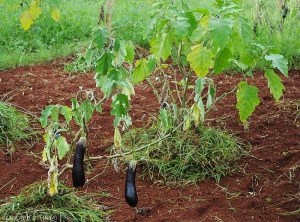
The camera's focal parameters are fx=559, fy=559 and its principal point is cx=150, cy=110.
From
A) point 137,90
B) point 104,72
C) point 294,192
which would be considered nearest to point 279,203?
point 294,192

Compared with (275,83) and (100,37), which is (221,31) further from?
(275,83)

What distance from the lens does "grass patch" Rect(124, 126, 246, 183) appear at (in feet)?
12.7

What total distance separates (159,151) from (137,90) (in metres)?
1.72

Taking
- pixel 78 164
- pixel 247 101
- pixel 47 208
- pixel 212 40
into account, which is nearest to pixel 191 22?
pixel 212 40

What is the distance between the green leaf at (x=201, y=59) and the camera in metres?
2.99

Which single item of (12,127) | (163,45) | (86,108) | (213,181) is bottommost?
(213,181)

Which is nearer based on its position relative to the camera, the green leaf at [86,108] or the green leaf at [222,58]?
the green leaf at [86,108]

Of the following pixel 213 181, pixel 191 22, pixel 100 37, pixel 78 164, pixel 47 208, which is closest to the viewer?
pixel 100 37

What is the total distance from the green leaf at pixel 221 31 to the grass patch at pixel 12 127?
2131 millimetres

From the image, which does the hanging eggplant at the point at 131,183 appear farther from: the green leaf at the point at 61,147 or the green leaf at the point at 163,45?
the green leaf at the point at 163,45

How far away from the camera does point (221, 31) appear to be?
2.80 m

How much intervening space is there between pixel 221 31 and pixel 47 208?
4.55ft

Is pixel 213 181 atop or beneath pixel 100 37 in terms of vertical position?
beneath

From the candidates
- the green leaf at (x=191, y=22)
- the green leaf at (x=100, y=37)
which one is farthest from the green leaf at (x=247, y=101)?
the green leaf at (x=100, y=37)
